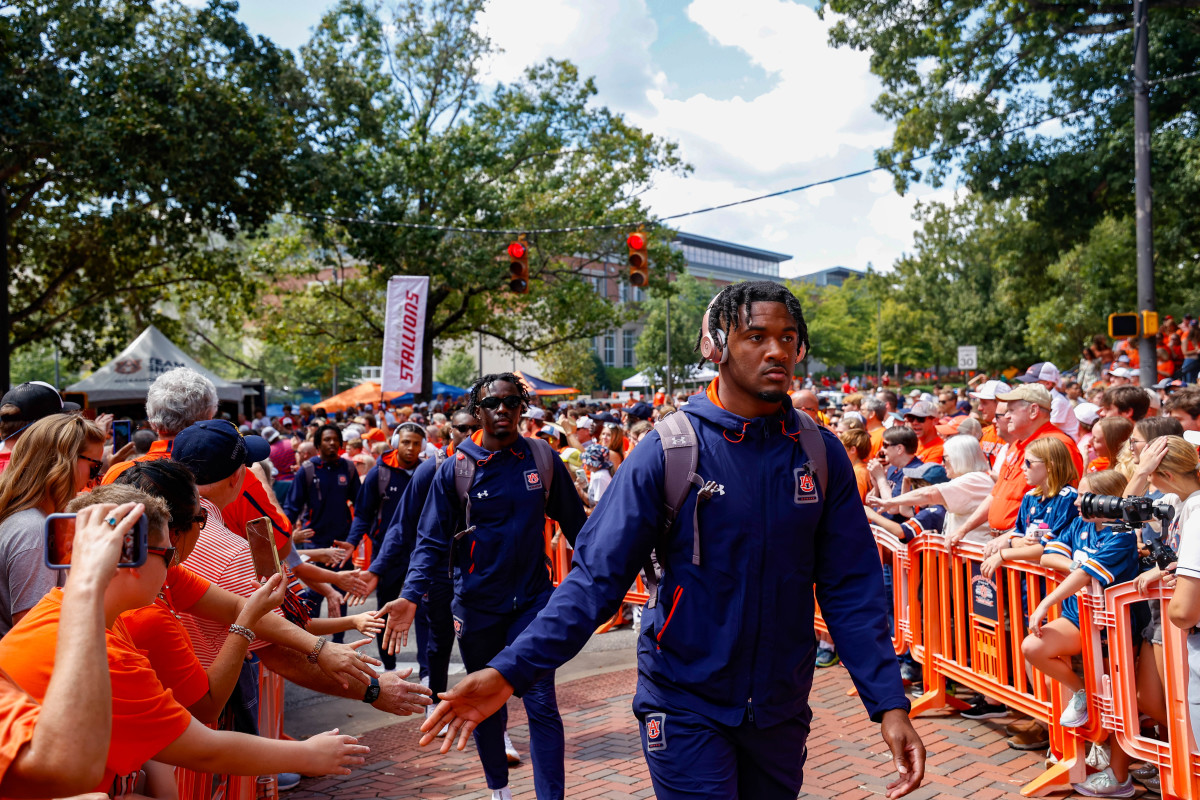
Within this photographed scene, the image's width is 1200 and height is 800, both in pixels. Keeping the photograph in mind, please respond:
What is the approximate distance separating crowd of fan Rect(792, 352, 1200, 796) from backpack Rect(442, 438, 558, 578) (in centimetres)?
245

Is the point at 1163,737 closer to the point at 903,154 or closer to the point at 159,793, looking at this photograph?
the point at 159,793

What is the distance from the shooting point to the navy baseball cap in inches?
139

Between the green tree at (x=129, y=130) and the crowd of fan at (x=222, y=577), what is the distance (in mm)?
11537

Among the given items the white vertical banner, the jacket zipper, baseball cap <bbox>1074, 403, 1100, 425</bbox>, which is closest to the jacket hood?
the jacket zipper

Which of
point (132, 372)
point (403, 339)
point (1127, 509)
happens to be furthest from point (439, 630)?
point (132, 372)

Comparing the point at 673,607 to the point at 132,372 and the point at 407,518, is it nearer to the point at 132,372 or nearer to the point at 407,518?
the point at 407,518

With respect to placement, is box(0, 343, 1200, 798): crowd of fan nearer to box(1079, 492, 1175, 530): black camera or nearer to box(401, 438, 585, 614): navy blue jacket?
box(1079, 492, 1175, 530): black camera

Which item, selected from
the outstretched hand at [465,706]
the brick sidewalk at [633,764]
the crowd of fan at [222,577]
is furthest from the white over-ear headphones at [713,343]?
the brick sidewalk at [633,764]

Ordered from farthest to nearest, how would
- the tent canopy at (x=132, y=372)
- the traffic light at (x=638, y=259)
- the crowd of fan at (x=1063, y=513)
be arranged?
the tent canopy at (x=132, y=372) < the traffic light at (x=638, y=259) < the crowd of fan at (x=1063, y=513)

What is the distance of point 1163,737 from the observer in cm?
441

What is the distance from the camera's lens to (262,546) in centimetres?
408

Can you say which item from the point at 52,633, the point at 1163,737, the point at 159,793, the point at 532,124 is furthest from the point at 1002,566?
the point at 532,124

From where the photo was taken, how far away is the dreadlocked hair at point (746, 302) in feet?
9.34

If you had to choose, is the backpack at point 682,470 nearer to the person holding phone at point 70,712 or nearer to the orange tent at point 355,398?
the person holding phone at point 70,712
